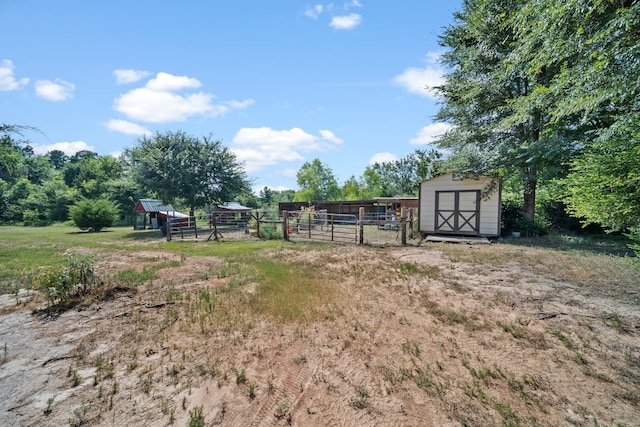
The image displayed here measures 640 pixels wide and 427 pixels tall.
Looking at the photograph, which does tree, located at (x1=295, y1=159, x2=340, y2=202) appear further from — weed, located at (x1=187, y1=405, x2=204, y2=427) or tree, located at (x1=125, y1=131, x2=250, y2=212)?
weed, located at (x1=187, y1=405, x2=204, y2=427)

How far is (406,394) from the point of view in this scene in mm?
2480

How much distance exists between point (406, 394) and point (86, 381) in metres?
3.27

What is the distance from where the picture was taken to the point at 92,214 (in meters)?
20.7

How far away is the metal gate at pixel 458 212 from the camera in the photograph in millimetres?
12328

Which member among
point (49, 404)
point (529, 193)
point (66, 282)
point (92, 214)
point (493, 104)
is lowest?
point (49, 404)

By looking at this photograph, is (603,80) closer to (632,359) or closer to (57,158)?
(632,359)

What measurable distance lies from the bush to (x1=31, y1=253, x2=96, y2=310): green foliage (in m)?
19.4

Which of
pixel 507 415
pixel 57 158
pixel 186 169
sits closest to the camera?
pixel 507 415

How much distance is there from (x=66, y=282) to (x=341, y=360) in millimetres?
5364

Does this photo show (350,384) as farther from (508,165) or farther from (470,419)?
(508,165)

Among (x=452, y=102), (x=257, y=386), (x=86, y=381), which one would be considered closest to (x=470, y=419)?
(x=257, y=386)

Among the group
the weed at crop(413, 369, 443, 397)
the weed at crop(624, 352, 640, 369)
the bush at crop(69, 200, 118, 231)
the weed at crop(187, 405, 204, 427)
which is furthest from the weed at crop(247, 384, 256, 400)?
the bush at crop(69, 200, 118, 231)

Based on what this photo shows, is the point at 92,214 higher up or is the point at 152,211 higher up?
the point at 152,211

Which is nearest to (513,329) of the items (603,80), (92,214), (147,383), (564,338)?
(564,338)
